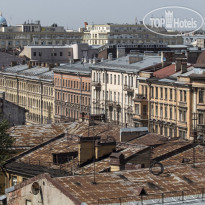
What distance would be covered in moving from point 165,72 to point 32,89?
4043cm

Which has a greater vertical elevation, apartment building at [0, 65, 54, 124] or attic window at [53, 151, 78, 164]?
attic window at [53, 151, 78, 164]

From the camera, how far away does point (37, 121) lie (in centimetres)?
12531

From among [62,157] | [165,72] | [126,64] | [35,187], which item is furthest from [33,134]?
[126,64]

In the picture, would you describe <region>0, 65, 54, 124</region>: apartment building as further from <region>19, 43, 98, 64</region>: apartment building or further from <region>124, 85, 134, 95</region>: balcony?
<region>124, 85, 134, 95</region>: balcony

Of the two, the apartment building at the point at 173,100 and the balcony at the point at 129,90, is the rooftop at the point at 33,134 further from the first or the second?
the balcony at the point at 129,90

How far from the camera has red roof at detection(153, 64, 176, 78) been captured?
89.6 metres

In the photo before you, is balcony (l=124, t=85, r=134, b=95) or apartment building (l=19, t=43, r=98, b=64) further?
apartment building (l=19, t=43, r=98, b=64)

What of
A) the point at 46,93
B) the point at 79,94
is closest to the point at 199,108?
the point at 79,94

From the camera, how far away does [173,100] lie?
284 ft

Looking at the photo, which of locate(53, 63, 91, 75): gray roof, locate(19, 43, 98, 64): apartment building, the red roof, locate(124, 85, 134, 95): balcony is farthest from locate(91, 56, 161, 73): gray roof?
locate(19, 43, 98, 64): apartment building

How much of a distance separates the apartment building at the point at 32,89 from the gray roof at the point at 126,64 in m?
14.4

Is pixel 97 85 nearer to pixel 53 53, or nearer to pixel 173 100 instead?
pixel 173 100

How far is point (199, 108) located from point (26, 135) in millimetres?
24594

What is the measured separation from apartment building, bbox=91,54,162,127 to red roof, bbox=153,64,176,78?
1707 millimetres
